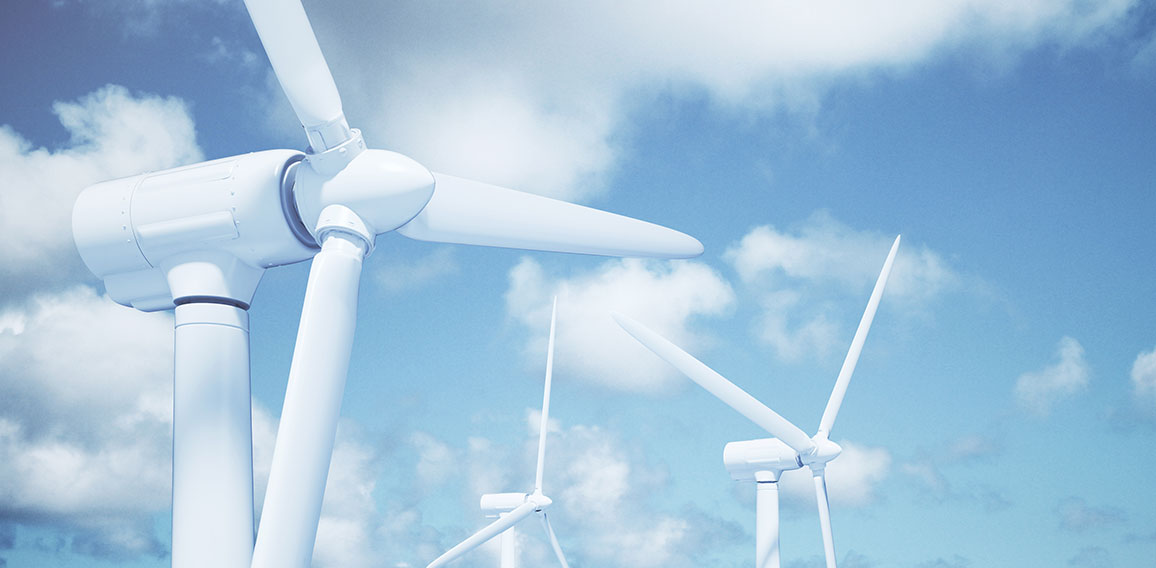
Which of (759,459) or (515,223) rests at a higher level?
(759,459)

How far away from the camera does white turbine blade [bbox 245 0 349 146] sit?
7531 millimetres

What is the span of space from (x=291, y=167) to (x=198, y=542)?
3074 mm

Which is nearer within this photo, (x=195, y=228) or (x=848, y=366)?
(x=195, y=228)

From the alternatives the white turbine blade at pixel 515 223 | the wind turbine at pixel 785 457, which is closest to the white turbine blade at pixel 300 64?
the white turbine blade at pixel 515 223

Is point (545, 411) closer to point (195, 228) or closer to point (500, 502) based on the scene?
point (500, 502)

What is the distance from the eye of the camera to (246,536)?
754 cm

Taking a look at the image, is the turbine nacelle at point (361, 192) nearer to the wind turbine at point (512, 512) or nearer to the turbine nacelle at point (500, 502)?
the wind turbine at point (512, 512)

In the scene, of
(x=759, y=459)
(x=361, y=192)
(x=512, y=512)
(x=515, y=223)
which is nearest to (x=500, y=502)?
(x=512, y=512)

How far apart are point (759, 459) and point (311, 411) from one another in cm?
1121

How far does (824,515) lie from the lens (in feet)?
51.3

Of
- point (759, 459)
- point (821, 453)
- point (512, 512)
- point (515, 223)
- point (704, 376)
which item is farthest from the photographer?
point (512, 512)

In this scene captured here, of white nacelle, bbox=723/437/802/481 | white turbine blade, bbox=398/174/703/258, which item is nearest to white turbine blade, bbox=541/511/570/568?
white nacelle, bbox=723/437/802/481

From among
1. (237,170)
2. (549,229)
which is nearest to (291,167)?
(237,170)

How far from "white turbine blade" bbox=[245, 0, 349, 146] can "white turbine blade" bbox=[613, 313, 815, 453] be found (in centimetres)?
484
